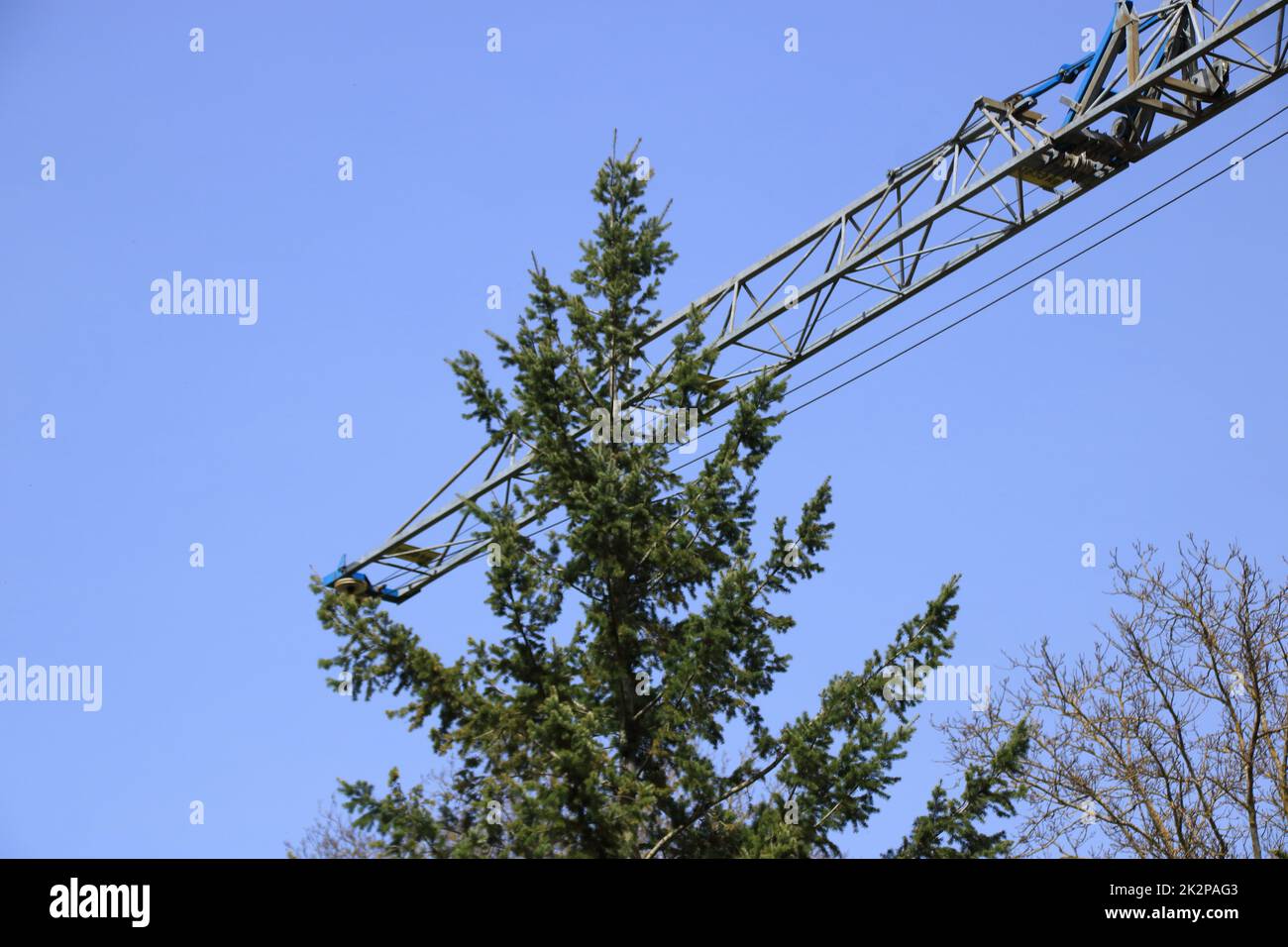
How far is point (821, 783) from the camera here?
1639 cm

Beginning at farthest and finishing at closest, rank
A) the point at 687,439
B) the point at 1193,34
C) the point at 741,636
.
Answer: the point at 1193,34 → the point at 687,439 → the point at 741,636

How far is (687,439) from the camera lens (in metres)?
18.6

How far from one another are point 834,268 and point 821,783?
298 inches
